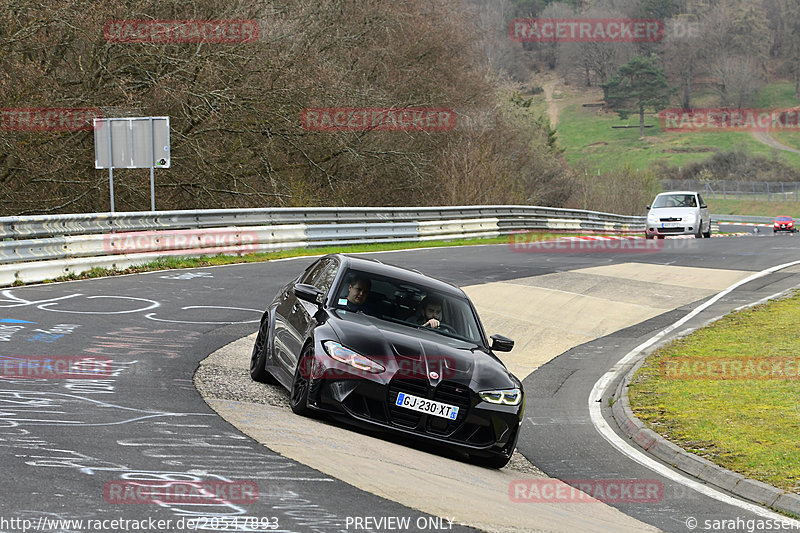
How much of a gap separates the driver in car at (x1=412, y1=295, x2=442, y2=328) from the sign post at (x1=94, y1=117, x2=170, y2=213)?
45.2ft

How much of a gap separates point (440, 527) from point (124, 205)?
2291 centimetres

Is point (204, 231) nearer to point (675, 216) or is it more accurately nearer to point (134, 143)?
point (134, 143)

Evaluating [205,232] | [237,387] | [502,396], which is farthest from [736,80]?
[502,396]

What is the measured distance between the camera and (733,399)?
1126 cm

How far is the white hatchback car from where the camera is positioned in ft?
120

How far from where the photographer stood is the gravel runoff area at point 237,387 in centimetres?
881

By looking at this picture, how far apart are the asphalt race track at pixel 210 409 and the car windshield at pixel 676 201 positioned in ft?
45.9

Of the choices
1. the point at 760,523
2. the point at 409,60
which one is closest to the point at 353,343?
the point at 760,523

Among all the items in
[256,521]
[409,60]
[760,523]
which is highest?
[409,60]

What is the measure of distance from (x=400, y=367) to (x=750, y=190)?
111 metres

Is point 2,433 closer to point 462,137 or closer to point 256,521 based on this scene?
point 256,521

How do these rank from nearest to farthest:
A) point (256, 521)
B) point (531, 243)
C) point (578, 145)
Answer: point (256, 521), point (531, 243), point (578, 145)

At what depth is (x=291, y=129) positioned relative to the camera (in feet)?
102

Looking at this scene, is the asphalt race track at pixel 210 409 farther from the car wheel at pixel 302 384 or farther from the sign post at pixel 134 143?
the sign post at pixel 134 143
